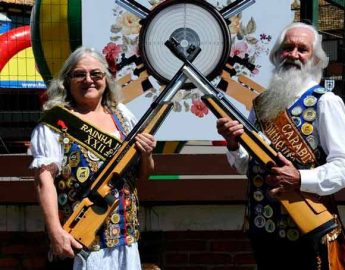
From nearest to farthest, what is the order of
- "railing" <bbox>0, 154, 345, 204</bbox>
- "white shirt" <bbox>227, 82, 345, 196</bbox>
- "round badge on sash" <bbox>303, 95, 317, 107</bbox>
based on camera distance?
"white shirt" <bbox>227, 82, 345, 196</bbox>
"round badge on sash" <bbox>303, 95, 317, 107</bbox>
"railing" <bbox>0, 154, 345, 204</bbox>

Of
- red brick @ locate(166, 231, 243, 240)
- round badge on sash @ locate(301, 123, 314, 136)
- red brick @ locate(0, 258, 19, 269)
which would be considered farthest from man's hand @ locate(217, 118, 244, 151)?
red brick @ locate(0, 258, 19, 269)

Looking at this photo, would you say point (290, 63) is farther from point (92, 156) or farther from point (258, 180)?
point (92, 156)

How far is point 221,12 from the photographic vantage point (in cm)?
482

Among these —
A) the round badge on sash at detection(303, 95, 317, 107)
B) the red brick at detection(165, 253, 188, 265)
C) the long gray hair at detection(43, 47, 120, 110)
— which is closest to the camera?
the round badge on sash at detection(303, 95, 317, 107)

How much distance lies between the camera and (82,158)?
317 cm

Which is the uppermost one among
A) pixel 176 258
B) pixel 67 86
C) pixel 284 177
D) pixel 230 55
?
pixel 230 55

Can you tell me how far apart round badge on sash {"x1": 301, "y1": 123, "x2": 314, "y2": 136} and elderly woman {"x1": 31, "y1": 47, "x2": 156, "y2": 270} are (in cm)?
66

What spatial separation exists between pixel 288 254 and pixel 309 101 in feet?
2.23

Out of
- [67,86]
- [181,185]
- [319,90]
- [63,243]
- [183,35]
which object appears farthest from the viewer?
[183,35]

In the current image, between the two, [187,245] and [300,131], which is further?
[187,245]

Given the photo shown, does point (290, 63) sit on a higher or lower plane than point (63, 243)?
higher

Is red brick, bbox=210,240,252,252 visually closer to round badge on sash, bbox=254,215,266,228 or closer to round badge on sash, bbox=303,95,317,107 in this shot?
round badge on sash, bbox=254,215,266,228

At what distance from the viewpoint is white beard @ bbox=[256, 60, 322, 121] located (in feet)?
10.4

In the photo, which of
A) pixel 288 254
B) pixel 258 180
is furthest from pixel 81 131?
pixel 288 254
